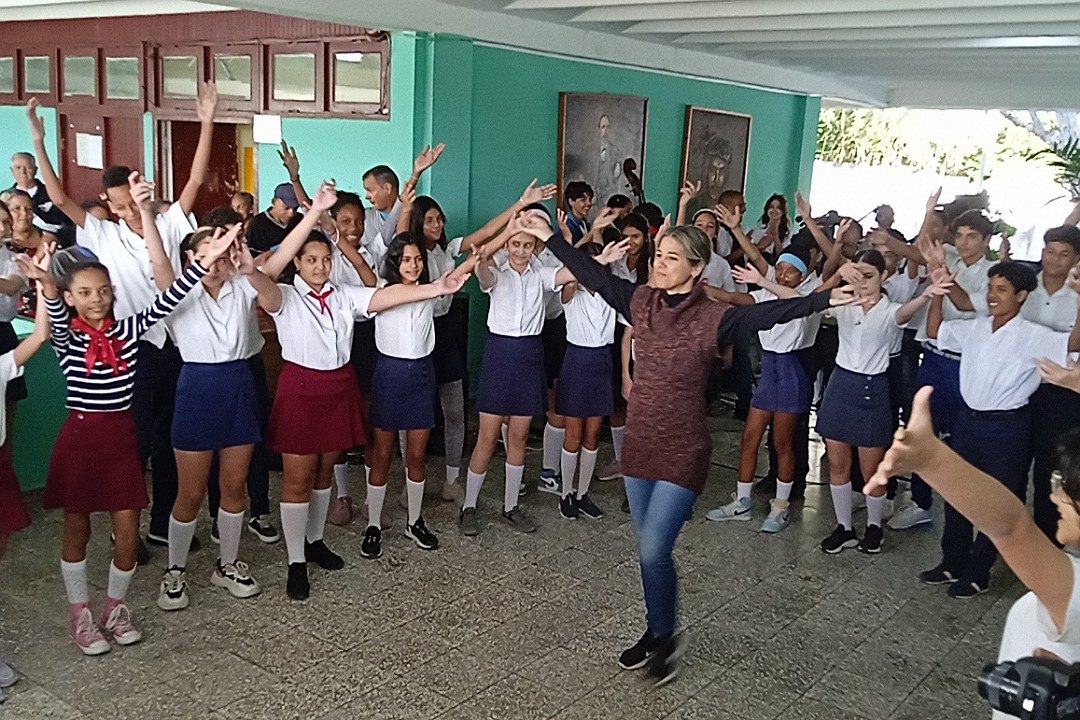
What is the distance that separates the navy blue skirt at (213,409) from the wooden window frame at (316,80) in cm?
357

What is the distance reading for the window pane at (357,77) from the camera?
21.6 ft

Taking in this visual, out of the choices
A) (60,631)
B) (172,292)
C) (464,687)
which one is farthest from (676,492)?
(60,631)

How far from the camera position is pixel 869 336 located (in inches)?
186

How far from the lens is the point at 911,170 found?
693 inches

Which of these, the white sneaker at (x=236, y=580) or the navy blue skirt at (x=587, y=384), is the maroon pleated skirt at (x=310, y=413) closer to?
the white sneaker at (x=236, y=580)

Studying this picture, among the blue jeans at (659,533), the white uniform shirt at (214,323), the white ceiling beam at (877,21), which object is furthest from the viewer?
the white ceiling beam at (877,21)

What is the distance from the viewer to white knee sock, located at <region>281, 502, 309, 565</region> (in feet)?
13.5

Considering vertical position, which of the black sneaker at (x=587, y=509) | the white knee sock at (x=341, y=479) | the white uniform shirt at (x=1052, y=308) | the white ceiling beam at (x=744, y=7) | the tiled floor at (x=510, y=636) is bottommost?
the tiled floor at (x=510, y=636)

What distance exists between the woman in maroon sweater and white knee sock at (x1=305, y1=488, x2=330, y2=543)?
1.55m

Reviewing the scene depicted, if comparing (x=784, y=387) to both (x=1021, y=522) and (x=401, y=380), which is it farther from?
(x=1021, y=522)

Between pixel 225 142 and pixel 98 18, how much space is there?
164cm

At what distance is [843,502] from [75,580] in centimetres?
353

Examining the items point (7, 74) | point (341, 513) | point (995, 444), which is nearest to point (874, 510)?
point (995, 444)

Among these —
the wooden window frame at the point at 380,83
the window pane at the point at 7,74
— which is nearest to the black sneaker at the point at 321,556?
the wooden window frame at the point at 380,83
